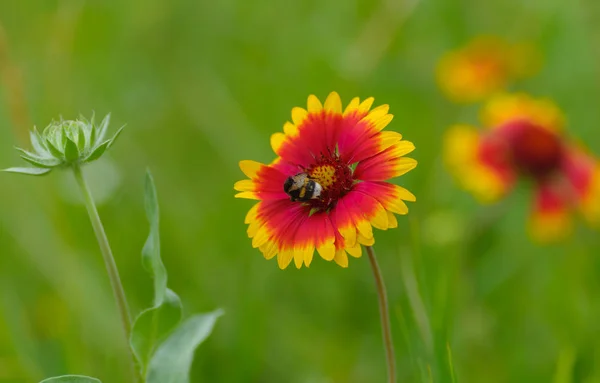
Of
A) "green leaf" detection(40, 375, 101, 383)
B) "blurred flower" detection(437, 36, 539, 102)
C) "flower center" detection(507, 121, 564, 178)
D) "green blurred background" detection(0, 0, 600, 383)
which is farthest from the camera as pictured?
"blurred flower" detection(437, 36, 539, 102)

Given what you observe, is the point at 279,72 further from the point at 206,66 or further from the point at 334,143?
the point at 334,143

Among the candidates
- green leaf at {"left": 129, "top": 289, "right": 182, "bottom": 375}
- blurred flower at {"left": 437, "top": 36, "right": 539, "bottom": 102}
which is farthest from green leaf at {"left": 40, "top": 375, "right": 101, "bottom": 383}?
blurred flower at {"left": 437, "top": 36, "right": 539, "bottom": 102}

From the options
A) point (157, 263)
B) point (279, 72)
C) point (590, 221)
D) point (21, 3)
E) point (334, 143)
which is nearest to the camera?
point (157, 263)

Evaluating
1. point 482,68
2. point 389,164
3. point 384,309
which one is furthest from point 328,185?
point 482,68

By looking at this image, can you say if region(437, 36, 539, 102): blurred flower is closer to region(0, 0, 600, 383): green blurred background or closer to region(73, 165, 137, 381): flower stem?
region(0, 0, 600, 383): green blurred background

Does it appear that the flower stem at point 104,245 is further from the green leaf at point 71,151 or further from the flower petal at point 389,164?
the flower petal at point 389,164

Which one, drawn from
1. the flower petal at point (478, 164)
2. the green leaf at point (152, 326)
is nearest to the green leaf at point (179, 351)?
the green leaf at point (152, 326)

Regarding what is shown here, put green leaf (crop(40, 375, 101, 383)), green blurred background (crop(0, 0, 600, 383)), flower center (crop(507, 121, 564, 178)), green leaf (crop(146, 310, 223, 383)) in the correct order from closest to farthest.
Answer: green leaf (crop(40, 375, 101, 383)) < green leaf (crop(146, 310, 223, 383)) < green blurred background (crop(0, 0, 600, 383)) < flower center (crop(507, 121, 564, 178))

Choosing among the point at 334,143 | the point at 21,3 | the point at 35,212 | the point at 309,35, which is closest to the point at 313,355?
the point at 334,143
